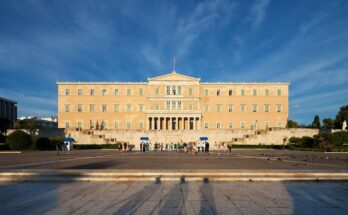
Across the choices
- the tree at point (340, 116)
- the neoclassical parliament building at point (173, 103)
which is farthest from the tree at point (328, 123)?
the neoclassical parliament building at point (173, 103)

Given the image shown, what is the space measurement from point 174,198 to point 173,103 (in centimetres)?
5717

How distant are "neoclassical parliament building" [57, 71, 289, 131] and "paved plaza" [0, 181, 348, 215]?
180ft

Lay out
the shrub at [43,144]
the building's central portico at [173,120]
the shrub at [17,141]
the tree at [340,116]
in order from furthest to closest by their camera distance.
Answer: the tree at [340,116] < the building's central portico at [173,120] < the shrub at [43,144] < the shrub at [17,141]

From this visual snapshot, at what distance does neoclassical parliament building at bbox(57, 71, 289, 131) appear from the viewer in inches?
2549

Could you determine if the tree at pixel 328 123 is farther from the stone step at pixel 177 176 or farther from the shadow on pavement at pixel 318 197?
the shadow on pavement at pixel 318 197

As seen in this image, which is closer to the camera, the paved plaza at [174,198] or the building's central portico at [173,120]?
the paved plaza at [174,198]

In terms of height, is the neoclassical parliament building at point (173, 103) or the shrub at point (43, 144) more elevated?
the neoclassical parliament building at point (173, 103)

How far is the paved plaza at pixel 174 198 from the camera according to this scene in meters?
6.46

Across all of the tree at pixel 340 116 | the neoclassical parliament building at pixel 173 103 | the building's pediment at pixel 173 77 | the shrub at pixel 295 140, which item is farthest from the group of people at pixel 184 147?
the tree at pixel 340 116

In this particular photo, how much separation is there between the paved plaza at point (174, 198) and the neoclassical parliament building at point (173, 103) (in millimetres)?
55005

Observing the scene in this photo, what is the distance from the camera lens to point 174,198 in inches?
295

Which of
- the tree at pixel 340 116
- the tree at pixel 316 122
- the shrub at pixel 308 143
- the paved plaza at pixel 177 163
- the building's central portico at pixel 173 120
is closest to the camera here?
the paved plaza at pixel 177 163

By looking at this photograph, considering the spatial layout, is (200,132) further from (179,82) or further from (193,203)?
(193,203)

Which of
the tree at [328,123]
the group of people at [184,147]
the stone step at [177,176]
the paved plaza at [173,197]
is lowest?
the group of people at [184,147]
